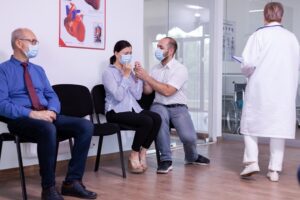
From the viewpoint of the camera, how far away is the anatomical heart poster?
147 inches

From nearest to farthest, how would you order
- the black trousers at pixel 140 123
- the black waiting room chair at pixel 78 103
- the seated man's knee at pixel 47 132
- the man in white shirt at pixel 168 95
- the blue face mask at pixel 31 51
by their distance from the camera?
the seated man's knee at pixel 47 132
the blue face mask at pixel 31 51
the black waiting room chair at pixel 78 103
the black trousers at pixel 140 123
the man in white shirt at pixel 168 95

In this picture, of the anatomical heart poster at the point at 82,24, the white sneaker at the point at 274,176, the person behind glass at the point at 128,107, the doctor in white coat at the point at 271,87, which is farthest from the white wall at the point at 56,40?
the white sneaker at the point at 274,176

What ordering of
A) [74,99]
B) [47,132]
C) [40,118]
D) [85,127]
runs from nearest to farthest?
[47,132]
[40,118]
[85,127]
[74,99]

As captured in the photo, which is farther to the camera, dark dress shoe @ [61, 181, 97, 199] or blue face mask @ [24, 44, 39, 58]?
blue face mask @ [24, 44, 39, 58]

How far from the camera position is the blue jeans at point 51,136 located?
2639 mm

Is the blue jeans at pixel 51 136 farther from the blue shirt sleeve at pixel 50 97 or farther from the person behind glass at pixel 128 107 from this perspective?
the person behind glass at pixel 128 107

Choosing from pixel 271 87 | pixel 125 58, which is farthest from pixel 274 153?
pixel 125 58

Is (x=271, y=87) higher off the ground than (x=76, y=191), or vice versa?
(x=271, y=87)

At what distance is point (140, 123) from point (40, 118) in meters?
0.96

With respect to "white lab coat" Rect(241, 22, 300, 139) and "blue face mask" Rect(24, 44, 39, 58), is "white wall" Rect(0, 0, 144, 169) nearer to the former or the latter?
"blue face mask" Rect(24, 44, 39, 58)

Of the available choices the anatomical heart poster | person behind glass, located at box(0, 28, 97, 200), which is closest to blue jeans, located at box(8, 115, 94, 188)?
person behind glass, located at box(0, 28, 97, 200)

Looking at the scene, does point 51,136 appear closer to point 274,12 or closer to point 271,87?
point 271,87

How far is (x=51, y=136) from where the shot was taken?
2.64 metres

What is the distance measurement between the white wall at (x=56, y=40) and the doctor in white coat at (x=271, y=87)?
4.55 ft
